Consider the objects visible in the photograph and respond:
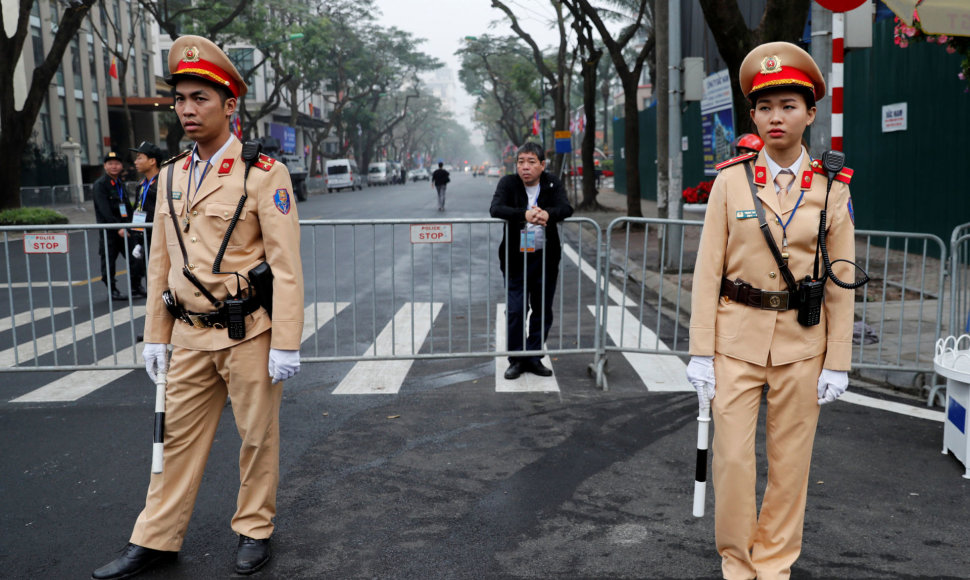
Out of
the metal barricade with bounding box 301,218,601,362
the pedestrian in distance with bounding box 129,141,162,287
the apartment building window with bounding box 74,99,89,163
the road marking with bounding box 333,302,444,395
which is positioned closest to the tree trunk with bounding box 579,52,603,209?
the metal barricade with bounding box 301,218,601,362

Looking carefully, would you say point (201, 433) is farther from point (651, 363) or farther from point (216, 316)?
point (651, 363)

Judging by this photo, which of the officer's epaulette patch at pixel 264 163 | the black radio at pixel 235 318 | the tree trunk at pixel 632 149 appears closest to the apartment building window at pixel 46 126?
the tree trunk at pixel 632 149

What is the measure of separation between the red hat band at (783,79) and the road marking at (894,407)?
368 cm

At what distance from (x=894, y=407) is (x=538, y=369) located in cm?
262

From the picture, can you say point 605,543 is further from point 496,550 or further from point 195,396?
point 195,396

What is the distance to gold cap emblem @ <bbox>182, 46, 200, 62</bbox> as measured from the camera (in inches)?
141

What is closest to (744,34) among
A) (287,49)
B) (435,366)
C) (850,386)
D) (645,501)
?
(850,386)

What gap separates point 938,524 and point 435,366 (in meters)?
4.43

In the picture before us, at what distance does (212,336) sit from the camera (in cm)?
373

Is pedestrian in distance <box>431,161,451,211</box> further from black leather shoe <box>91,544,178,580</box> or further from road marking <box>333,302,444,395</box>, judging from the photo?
black leather shoe <box>91,544,178,580</box>

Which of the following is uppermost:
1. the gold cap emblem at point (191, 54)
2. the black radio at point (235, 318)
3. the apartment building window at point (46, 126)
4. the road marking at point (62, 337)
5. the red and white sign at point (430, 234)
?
the apartment building window at point (46, 126)

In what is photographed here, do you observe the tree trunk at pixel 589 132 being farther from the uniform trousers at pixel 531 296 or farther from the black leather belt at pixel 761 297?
the black leather belt at pixel 761 297

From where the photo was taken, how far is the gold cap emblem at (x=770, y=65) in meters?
3.26

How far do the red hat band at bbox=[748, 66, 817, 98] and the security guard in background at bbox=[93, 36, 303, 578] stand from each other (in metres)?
1.91
